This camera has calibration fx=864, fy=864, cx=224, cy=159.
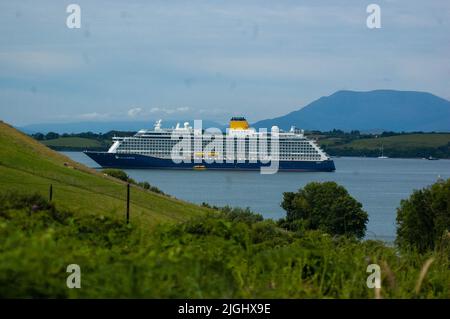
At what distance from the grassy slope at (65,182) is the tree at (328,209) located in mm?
7684

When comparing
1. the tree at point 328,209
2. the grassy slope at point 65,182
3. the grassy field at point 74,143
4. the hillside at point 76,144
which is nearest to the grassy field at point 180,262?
the grassy slope at point 65,182

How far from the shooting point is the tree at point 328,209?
37.7 m

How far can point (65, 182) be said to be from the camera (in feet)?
93.0

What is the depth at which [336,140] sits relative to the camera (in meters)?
171

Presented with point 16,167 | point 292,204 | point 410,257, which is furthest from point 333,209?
point 410,257

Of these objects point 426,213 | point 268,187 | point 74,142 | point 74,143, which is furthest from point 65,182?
point 74,142

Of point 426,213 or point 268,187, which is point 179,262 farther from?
point 268,187

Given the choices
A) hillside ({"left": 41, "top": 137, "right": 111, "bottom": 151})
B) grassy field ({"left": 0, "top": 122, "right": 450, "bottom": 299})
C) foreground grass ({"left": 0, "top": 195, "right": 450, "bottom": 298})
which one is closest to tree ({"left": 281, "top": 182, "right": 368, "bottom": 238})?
grassy field ({"left": 0, "top": 122, "right": 450, "bottom": 299})

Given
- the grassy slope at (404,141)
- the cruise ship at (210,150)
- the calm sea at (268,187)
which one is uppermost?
the grassy slope at (404,141)

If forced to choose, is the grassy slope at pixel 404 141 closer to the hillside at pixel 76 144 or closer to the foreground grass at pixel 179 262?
the hillside at pixel 76 144

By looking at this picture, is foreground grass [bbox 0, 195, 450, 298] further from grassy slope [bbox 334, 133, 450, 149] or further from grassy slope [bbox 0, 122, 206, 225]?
grassy slope [bbox 334, 133, 450, 149]

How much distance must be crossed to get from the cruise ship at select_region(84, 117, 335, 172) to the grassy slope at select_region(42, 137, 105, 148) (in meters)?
28.4

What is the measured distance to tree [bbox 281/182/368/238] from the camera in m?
37.7

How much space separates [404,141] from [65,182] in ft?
483
